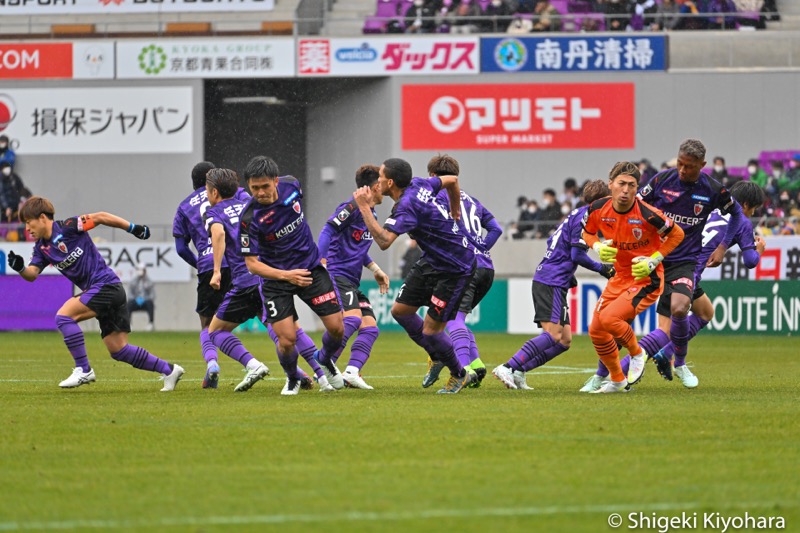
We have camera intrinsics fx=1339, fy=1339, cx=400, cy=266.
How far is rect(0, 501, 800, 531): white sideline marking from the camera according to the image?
5.71 metres

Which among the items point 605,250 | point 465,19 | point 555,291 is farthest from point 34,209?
point 465,19

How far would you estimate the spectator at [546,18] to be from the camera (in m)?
32.3

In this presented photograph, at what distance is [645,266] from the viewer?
1102 centimetres

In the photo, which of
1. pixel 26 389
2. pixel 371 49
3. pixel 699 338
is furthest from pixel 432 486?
pixel 371 49

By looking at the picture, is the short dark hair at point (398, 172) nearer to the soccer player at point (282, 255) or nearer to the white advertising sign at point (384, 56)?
the soccer player at point (282, 255)

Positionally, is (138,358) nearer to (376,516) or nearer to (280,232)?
(280,232)

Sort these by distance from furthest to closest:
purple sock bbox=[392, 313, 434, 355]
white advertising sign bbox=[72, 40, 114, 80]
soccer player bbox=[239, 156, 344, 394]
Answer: white advertising sign bbox=[72, 40, 114, 80], purple sock bbox=[392, 313, 434, 355], soccer player bbox=[239, 156, 344, 394]

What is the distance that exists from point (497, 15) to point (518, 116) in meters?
2.54

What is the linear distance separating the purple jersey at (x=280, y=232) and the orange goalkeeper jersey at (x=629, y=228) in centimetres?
245

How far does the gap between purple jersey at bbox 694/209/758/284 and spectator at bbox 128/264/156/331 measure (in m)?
18.8

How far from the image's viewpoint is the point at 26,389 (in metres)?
12.9

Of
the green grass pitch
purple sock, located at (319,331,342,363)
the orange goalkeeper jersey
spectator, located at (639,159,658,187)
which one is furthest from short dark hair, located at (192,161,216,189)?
spectator, located at (639,159,658,187)

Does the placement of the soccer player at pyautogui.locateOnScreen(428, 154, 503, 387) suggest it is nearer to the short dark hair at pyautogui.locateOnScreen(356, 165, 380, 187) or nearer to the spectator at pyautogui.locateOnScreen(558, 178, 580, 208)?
the short dark hair at pyautogui.locateOnScreen(356, 165, 380, 187)

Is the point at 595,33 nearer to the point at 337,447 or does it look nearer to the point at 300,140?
the point at 300,140
